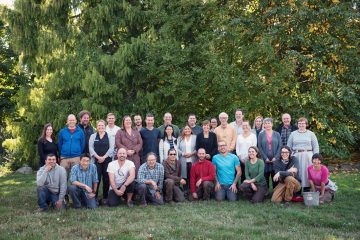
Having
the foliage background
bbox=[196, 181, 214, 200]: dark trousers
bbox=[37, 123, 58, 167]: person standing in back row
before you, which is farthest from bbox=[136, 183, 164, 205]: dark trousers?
the foliage background

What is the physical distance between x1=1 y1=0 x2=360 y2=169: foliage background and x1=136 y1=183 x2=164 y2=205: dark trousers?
537 centimetres

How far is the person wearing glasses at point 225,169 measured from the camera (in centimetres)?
858

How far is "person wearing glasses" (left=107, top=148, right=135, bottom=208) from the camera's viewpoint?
7.97 metres

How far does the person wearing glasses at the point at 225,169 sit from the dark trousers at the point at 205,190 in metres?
0.14

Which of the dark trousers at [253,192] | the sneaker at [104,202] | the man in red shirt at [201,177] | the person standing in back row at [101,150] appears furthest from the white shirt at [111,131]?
the dark trousers at [253,192]

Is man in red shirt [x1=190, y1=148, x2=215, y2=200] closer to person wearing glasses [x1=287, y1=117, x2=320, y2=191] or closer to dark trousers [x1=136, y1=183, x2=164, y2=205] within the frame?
dark trousers [x1=136, y1=183, x2=164, y2=205]

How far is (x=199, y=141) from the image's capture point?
347 inches

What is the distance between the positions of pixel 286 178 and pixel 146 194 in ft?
8.70

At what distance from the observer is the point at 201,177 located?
28.1 ft

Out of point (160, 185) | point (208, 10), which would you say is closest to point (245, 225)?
point (160, 185)

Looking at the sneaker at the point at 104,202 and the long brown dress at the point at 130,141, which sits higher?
the long brown dress at the point at 130,141

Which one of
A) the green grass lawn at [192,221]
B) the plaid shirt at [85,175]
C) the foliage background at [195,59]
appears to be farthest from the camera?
the foliage background at [195,59]

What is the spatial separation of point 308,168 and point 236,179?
1386mm

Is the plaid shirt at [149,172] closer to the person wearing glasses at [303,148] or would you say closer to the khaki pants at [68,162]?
the khaki pants at [68,162]
